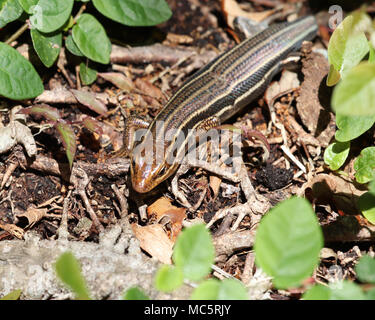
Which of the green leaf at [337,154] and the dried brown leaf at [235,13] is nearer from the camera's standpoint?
the green leaf at [337,154]

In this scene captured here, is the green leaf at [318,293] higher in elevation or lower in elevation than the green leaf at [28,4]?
lower

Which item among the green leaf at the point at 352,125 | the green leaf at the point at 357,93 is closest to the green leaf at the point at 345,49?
the green leaf at the point at 352,125

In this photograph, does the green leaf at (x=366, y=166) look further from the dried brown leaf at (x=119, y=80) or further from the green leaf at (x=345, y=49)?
the dried brown leaf at (x=119, y=80)

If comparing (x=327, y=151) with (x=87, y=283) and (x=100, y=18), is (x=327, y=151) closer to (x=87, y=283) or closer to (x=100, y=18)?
(x=87, y=283)

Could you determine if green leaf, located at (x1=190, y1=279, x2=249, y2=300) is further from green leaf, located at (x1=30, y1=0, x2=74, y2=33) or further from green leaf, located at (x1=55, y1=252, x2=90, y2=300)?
green leaf, located at (x1=30, y1=0, x2=74, y2=33)

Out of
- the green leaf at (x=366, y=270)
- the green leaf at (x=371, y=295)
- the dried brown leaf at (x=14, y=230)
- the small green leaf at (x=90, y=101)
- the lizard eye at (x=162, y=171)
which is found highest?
the small green leaf at (x=90, y=101)

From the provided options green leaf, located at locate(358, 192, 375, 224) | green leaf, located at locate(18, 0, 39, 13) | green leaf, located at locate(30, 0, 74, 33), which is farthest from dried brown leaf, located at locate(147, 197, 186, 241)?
green leaf, located at locate(18, 0, 39, 13)

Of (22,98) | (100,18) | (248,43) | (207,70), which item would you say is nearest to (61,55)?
→ (100,18)
